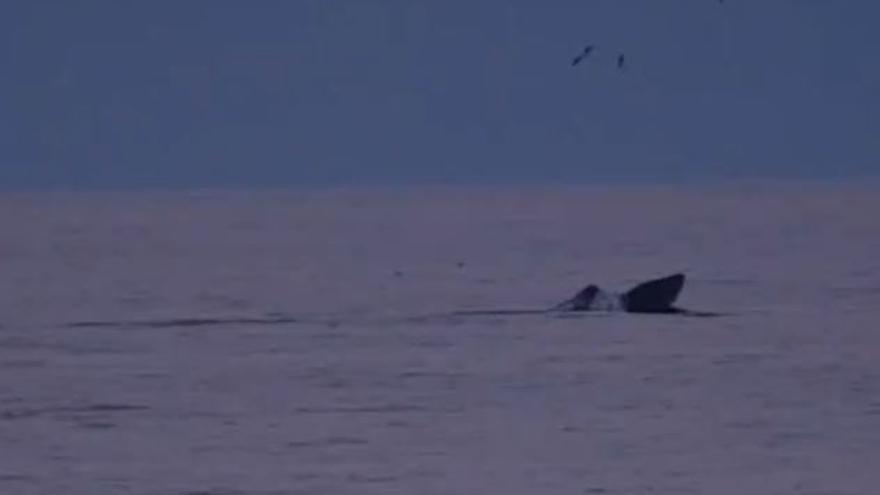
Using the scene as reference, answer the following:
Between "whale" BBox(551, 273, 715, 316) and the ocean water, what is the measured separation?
1.07ft

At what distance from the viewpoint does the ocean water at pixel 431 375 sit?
41.8 feet

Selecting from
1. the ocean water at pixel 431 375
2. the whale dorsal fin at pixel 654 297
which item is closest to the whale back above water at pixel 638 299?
the whale dorsal fin at pixel 654 297

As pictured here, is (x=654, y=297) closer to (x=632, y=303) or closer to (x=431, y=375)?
(x=632, y=303)

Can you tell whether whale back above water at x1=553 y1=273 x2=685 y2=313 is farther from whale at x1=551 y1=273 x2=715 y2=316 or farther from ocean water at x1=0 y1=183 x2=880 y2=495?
ocean water at x1=0 y1=183 x2=880 y2=495

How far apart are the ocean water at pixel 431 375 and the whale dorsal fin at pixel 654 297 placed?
1.06ft

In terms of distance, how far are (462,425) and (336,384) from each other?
1.89m

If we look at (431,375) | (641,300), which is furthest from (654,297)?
(431,375)

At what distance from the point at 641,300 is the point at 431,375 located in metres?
4.57

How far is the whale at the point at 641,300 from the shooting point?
20734 millimetres

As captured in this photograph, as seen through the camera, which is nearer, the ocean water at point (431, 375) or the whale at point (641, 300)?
the ocean water at point (431, 375)

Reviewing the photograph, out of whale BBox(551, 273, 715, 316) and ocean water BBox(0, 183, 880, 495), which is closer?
ocean water BBox(0, 183, 880, 495)

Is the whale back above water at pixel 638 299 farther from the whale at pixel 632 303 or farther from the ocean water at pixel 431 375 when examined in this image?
the ocean water at pixel 431 375

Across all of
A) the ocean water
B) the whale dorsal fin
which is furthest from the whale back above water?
the ocean water

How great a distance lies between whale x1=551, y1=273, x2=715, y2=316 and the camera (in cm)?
2073
